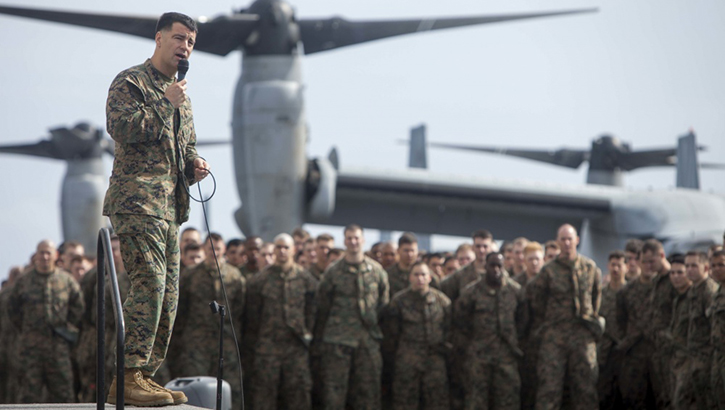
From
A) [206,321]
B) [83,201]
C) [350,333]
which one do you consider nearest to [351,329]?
[350,333]

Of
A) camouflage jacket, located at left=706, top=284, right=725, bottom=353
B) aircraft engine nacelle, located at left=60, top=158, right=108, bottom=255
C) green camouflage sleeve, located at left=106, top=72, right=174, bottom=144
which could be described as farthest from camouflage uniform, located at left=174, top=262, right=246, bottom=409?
aircraft engine nacelle, located at left=60, top=158, right=108, bottom=255

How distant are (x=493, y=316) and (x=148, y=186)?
4878 millimetres

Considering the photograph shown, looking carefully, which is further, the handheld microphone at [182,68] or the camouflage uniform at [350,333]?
the camouflage uniform at [350,333]

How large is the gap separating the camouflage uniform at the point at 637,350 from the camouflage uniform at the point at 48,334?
16.8 ft

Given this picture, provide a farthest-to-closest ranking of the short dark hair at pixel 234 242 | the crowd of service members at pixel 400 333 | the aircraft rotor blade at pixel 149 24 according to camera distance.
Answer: the aircraft rotor blade at pixel 149 24 → the short dark hair at pixel 234 242 → the crowd of service members at pixel 400 333

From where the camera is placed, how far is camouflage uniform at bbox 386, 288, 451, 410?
8523 mm

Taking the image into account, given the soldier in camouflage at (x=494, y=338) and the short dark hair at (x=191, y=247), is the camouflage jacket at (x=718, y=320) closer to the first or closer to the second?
the soldier in camouflage at (x=494, y=338)

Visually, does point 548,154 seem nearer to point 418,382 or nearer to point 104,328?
point 418,382

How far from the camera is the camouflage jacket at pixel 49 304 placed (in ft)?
29.2

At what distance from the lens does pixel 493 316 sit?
27.6ft

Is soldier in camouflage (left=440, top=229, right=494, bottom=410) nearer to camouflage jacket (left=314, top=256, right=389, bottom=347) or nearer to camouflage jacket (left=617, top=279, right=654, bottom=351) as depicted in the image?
camouflage jacket (left=314, top=256, right=389, bottom=347)

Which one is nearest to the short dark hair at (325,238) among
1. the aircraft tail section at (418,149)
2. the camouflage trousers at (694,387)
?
the camouflage trousers at (694,387)

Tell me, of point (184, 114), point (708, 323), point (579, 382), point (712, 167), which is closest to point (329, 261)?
point (579, 382)

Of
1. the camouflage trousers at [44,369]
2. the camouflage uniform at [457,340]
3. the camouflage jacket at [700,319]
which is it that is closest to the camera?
the camouflage jacket at [700,319]
